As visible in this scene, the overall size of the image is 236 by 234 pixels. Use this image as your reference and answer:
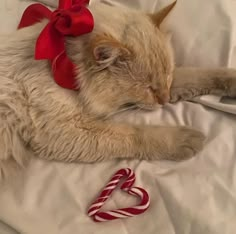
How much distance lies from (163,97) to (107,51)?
0.29m

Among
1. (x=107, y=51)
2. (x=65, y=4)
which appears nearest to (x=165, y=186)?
(x=107, y=51)

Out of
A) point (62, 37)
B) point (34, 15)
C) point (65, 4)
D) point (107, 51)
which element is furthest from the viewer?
point (34, 15)

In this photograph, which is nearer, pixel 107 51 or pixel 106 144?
pixel 107 51

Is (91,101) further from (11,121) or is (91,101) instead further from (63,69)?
(11,121)

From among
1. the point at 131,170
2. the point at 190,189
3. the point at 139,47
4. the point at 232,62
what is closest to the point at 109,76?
the point at 139,47

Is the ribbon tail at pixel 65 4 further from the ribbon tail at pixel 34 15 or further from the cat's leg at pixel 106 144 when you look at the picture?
the cat's leg at pixel 106 144

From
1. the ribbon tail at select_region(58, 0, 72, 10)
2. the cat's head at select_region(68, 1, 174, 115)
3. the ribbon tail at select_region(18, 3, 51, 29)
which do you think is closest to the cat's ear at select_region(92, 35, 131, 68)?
the cat's head at select_region(68, 1, 174, 115)

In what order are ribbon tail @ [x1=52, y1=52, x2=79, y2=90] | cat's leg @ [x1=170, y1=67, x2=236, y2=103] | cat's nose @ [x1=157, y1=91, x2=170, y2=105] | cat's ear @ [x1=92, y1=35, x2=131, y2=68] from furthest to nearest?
cat's leg @ [x1=170, y1=67, x2=236, y2=103] < cat's nose @ [x1=157, y1=91, x2=170, y2=105] < ribbon tail @ [x1=52, y1=52, x2=79, y2=90] < cat's ear @ [x1=92, y1=35, x2=131, y2=68]

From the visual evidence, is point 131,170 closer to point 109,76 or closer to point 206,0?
point 109,76

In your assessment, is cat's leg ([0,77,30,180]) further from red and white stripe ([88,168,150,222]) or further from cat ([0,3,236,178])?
red and white stripe ([88,168,150,222])

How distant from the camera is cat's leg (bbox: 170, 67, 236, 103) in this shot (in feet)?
4.46

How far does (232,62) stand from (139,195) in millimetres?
645

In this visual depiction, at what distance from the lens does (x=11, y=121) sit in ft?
3.95

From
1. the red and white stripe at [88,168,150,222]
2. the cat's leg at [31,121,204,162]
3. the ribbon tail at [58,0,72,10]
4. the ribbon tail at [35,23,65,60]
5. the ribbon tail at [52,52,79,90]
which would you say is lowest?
the red and white stripe at [88,168,150,222]
